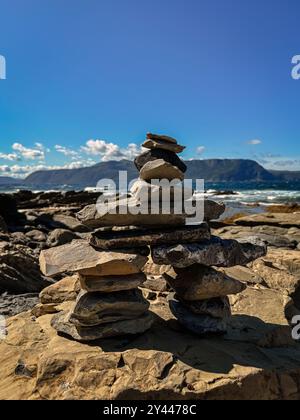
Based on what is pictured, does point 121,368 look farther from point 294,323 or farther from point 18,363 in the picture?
point 294,323

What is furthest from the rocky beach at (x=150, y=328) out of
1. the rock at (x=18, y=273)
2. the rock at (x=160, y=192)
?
the rock at (x=18, y=273)

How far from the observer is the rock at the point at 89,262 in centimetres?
511

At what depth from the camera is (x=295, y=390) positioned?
4.97 meters

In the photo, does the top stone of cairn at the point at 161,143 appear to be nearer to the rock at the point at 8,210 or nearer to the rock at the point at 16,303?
the rock at the point at 16,303

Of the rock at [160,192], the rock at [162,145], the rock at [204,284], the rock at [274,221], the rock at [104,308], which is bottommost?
the rock at [274,221]

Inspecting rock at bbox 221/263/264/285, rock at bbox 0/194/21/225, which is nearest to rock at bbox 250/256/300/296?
rock at bbox 221/263/264/285

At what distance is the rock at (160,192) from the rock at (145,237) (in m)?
0.45

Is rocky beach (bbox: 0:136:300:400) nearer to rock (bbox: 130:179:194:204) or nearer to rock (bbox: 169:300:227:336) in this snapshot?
rock (bbox: 169:300:227:336)

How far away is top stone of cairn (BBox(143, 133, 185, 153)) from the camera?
5.93 metres

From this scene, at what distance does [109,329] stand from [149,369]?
91cm

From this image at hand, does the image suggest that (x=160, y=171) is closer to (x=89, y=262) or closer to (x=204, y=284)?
(x=89, y=262)

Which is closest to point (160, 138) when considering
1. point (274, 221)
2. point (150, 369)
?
point (150, 369)

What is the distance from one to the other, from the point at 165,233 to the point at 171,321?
1.61m

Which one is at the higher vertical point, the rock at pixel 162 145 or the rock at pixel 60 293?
the rock at pixel 162 145
